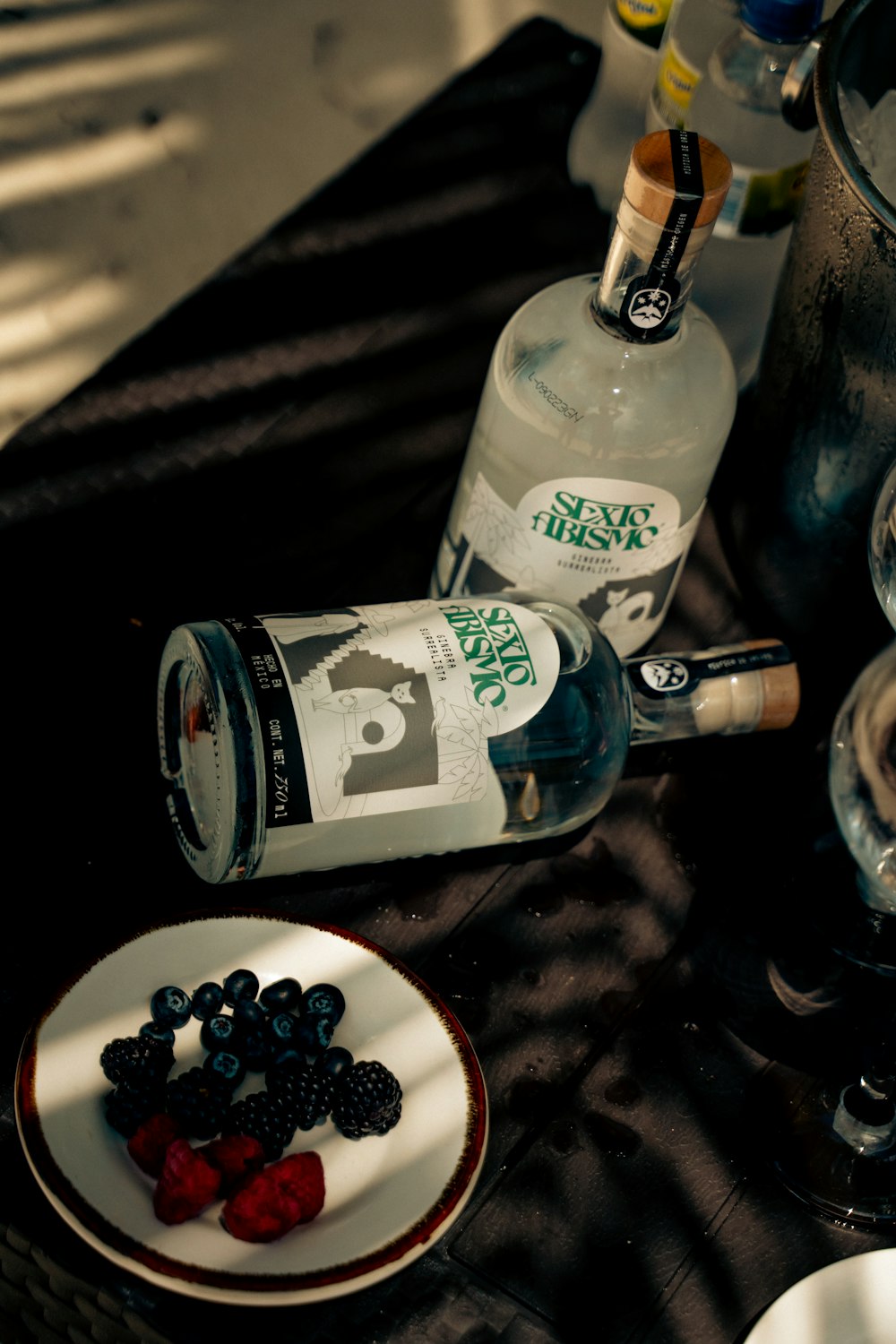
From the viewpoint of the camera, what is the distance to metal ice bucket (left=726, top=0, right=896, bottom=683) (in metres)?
0.65

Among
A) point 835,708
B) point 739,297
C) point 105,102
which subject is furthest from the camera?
point 105,102

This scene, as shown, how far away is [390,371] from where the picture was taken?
3.06 feet

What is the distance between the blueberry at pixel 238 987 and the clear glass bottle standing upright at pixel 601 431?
0.25 meters

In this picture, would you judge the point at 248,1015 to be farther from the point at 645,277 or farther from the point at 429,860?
the point at 645,277

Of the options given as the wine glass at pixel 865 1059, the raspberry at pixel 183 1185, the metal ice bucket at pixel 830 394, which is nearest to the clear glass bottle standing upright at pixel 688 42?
the metal ice bucket at pixel 830 394

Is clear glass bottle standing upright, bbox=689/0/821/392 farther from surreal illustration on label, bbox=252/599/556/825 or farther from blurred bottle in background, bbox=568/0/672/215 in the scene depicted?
surreal illustration on label, bbox=252/599/556/825

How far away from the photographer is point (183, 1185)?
58 cm

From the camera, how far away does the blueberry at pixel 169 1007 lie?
0.64 metres

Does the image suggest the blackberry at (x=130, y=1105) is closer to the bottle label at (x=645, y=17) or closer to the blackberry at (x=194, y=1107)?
the blackberry at (x=194, y=1107)

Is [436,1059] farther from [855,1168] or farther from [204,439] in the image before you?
[204,439]

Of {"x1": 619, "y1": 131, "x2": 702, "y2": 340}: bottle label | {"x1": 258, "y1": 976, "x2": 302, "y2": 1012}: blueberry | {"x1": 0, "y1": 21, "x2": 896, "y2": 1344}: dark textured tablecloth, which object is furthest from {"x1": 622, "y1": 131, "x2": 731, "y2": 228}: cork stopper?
{"x1": 258, "y1": 976, "x2": 302, "y2": 1012}: blueberry

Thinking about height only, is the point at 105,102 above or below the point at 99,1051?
below

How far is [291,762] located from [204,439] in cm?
32

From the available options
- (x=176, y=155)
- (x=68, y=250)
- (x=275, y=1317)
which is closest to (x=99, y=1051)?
(x=275, y=1317)
